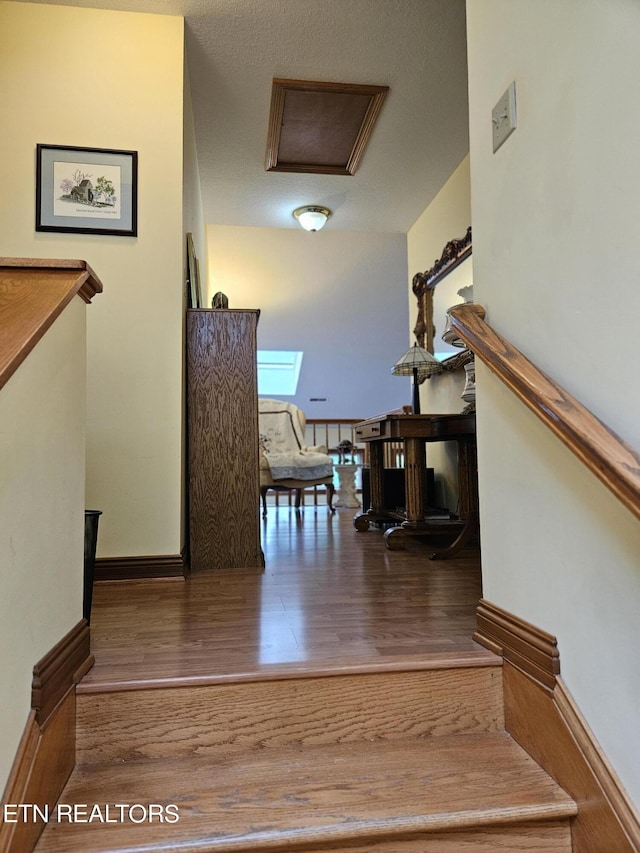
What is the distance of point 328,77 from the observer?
2.79 m

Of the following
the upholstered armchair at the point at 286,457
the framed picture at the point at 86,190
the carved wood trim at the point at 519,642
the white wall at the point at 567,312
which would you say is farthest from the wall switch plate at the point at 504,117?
the upholstered armchair at the point at 286,457

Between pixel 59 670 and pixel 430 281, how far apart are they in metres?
3.45

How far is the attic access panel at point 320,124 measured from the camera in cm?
286

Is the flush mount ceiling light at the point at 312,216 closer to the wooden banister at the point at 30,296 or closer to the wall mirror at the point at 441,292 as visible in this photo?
the wall mirror at the point at 441,292

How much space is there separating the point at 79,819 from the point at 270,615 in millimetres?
787

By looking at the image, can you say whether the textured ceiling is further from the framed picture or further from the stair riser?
the stair riser

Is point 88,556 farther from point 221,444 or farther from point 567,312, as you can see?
point 567,312

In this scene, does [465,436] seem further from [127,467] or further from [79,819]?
[79,819]

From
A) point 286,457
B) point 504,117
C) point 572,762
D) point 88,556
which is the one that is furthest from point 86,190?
point 286,457

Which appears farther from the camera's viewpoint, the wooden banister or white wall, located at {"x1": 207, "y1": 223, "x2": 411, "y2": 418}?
white wall, located at {"x1": 207, "y1": 223, "x2": 411, "y2": 418}

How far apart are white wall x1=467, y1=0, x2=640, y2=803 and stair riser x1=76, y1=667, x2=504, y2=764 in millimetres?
259

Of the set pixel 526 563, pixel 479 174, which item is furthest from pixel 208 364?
pixel 526 563

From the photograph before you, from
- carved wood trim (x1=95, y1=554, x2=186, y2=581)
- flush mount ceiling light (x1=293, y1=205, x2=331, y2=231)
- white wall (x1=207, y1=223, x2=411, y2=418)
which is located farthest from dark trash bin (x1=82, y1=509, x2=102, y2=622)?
white wall (x1=207, y1=223, x2=411, y2=418)

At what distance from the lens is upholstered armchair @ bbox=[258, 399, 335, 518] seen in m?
4.62
